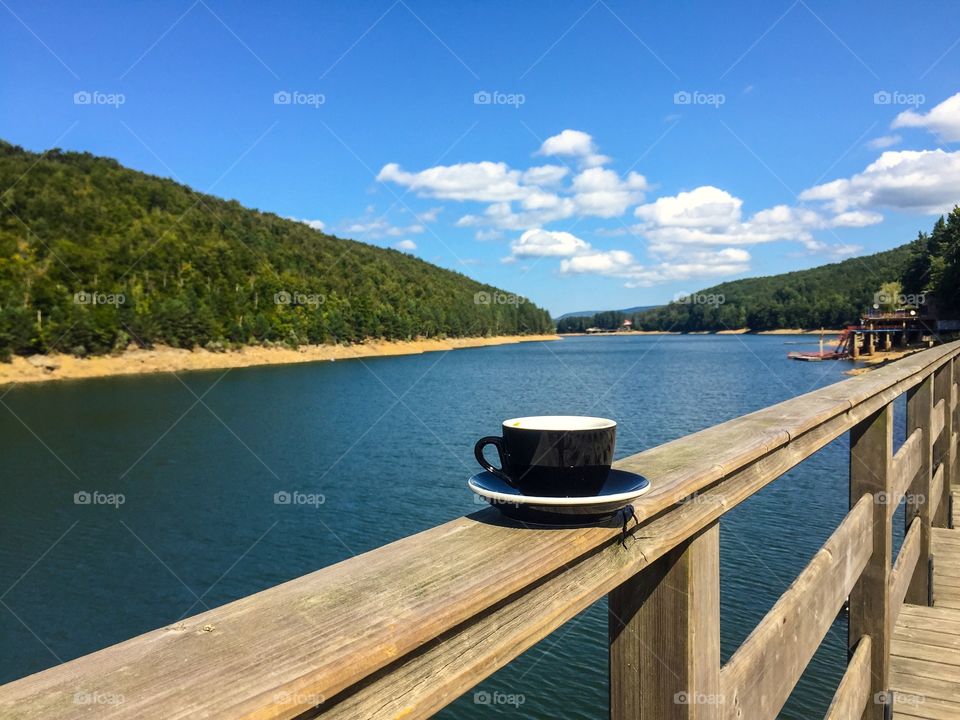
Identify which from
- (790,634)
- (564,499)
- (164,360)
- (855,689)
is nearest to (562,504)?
(564,499)

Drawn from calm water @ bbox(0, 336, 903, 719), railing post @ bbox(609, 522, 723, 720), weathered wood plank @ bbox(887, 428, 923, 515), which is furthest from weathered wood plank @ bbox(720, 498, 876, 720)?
calm water @ bbox(0, 336, 903, 719)

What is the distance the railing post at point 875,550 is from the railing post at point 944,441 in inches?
94.0

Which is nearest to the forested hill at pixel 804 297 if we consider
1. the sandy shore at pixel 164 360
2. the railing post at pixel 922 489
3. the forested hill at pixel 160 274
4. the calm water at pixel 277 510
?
the sandy shore at pixel 164 360

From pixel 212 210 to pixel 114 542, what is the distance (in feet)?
307

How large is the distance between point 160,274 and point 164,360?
54.4 feet

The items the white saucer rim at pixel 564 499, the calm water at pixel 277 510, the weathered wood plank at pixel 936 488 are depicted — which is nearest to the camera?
the white saucer rim at pixel 564 499

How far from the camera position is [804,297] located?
409 feet

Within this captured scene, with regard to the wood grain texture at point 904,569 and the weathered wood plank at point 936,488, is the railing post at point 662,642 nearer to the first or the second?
the wood grain texture at point 904,569

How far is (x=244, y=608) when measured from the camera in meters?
0.75

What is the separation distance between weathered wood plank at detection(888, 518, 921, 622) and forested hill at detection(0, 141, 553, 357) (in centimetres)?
4509

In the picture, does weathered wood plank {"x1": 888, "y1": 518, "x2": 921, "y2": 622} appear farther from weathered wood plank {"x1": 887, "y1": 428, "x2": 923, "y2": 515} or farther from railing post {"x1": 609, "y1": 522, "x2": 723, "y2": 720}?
railing post {"x1": 609, "y1": 522, "x2": 723, "y2": 720}

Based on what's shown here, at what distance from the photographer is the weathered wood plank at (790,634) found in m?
1.55

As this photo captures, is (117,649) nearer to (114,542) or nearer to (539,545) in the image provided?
(539,545)

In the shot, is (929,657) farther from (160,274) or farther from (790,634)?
(160,274)
